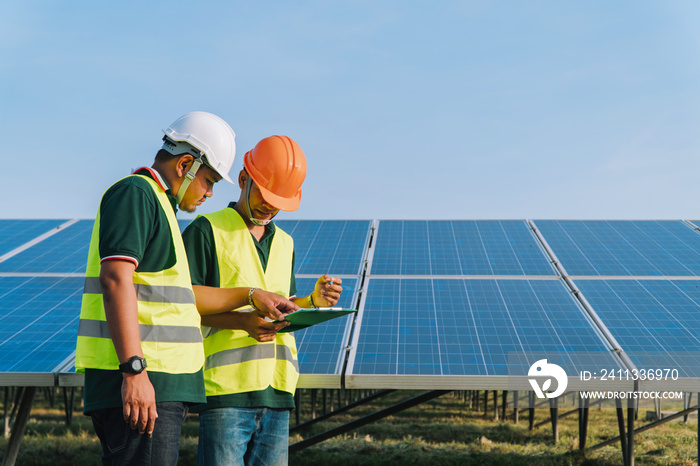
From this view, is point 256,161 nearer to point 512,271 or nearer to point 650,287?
point 512,271

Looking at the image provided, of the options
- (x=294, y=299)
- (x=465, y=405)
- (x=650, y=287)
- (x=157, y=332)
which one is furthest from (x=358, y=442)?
(x=465, y=405)

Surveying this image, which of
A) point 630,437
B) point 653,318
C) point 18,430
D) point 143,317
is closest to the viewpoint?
point 143,317

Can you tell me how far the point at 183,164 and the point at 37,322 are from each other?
3747 mm

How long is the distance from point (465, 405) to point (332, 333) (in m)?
21.9

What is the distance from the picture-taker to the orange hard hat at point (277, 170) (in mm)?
3580

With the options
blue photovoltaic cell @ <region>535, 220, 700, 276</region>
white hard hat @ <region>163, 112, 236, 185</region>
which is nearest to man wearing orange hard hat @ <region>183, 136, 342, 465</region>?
white hard hat @ <region>163, 112, 236, 185</region>

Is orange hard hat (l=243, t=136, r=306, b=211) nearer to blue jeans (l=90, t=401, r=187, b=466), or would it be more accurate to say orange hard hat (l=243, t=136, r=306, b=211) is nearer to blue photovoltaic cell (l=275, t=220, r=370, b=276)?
blue jeans (l=90, t=401, r=187, b=466)

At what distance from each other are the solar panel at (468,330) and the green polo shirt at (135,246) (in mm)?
2138

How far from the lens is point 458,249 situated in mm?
7695

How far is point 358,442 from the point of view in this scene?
1212cm

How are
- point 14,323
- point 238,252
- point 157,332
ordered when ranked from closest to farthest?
point 157,332
point 238,252
point 14,323

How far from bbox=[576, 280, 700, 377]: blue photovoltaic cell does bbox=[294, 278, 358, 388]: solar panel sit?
2.43 meters

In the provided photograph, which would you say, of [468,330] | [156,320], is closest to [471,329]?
[468,330]

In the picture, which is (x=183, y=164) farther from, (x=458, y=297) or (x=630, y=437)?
(x=630, y=437)
